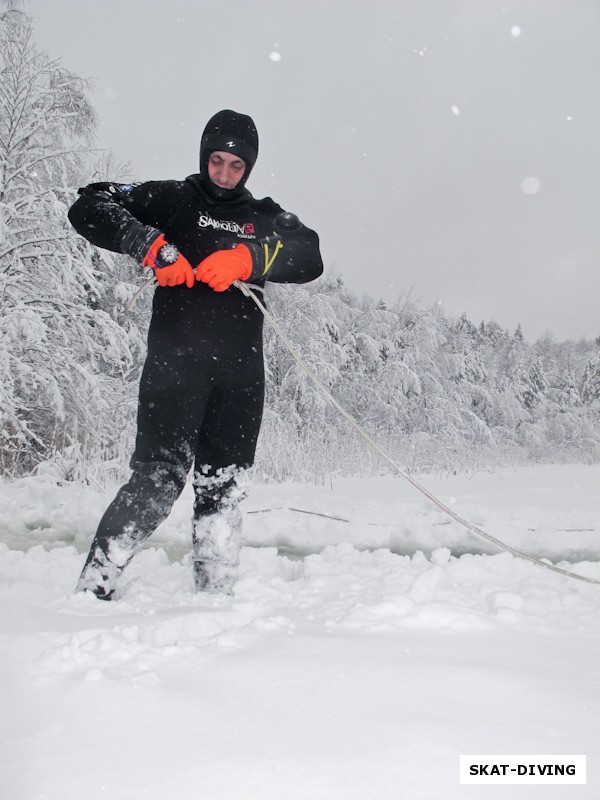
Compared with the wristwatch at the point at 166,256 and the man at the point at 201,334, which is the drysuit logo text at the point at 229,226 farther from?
the wristwatch at the point at 166,256

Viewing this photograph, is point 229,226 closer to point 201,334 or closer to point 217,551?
point 201,334

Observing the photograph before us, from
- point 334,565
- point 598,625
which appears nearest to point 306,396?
point 334,565

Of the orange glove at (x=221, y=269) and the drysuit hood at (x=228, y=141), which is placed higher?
Answer: the drysuit hood at (x=228, y=141)

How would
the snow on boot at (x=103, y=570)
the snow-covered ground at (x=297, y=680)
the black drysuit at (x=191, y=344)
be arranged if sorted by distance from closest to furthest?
the snow-covered ground at (x=297, y=680) < the snow on boot at (x=103, y=570) < the black drysuit at (x=191, y=344)

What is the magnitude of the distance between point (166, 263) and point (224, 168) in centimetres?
59

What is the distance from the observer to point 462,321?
89.1 ft

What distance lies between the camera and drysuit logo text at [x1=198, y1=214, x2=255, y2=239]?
245 cm

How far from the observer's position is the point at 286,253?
2.44m

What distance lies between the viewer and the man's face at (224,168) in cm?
246

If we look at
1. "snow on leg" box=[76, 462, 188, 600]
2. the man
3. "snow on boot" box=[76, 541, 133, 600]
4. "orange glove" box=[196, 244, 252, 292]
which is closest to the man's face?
the man

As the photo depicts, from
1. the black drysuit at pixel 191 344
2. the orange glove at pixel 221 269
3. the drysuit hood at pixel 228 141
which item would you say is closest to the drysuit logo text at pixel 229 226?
the black drysuit at pixel 191 344

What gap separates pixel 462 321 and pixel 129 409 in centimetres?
2145

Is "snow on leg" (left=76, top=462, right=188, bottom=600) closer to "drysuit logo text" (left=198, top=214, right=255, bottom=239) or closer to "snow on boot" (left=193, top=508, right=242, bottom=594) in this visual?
"snow on boot" (left=193, top=508, right=242, bottom=594)

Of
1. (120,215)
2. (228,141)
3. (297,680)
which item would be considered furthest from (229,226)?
(297,680)
